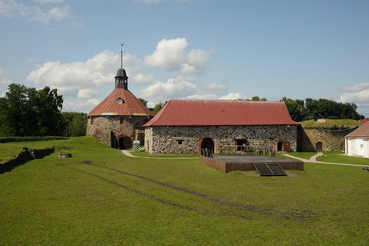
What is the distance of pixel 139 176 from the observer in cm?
1617

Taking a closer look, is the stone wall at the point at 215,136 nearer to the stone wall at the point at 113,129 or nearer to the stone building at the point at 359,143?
the stone building at the point at 359,143

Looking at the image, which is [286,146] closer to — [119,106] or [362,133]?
[362,133]

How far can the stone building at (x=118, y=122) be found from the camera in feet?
132

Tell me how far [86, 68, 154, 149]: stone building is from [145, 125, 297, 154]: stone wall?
27.6 ft

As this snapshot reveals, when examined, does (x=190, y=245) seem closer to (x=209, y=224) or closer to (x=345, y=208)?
(x=209, y=224)

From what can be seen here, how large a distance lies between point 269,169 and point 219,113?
16.8m

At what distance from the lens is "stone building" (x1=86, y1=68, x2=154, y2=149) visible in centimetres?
4025

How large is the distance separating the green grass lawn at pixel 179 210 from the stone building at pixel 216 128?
49.1ft

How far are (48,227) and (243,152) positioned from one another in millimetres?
26061

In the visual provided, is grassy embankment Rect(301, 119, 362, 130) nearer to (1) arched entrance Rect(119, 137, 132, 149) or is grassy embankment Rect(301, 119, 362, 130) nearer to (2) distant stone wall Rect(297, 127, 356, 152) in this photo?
(2) distant stone wall Rect(297, 127, 356, 152)

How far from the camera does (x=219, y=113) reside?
111ft

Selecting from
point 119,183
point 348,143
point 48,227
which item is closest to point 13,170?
point 119,183

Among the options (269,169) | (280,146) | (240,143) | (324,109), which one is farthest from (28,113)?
(324,109)

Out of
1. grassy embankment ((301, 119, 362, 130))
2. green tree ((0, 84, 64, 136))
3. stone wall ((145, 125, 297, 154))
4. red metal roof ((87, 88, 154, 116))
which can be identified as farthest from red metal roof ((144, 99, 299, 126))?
green tree ((0, 84, 64, 136))
